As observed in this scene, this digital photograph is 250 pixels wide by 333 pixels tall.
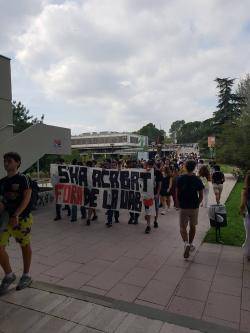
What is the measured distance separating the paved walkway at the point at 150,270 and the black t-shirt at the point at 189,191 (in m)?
1.06

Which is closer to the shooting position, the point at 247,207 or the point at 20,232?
the point at 20,232

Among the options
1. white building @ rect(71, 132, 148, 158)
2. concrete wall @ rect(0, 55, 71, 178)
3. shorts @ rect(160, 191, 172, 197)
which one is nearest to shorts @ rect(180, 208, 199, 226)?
shorts @ rect(160, 191, 172, 197)

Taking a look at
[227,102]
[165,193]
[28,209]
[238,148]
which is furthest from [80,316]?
[227,102]

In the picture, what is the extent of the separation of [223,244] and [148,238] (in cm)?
171

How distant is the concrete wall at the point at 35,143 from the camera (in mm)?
11133

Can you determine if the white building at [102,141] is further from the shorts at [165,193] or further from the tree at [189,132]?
the shorts at [165,193]

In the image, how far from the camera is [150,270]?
5.44 metres

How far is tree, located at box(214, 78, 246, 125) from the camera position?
203 ft

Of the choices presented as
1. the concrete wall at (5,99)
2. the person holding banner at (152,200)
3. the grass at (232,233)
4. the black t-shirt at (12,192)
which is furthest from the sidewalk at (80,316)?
the concrete wall at (5,99)

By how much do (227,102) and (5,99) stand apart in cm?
5763

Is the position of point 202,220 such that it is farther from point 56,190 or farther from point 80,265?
point 80,265

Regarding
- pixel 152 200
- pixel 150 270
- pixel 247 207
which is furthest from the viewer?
pixel 152 200

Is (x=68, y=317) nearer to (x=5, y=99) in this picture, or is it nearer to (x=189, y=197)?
(x=189, y=197)

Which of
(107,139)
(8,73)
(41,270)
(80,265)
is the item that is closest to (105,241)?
(80,265)
